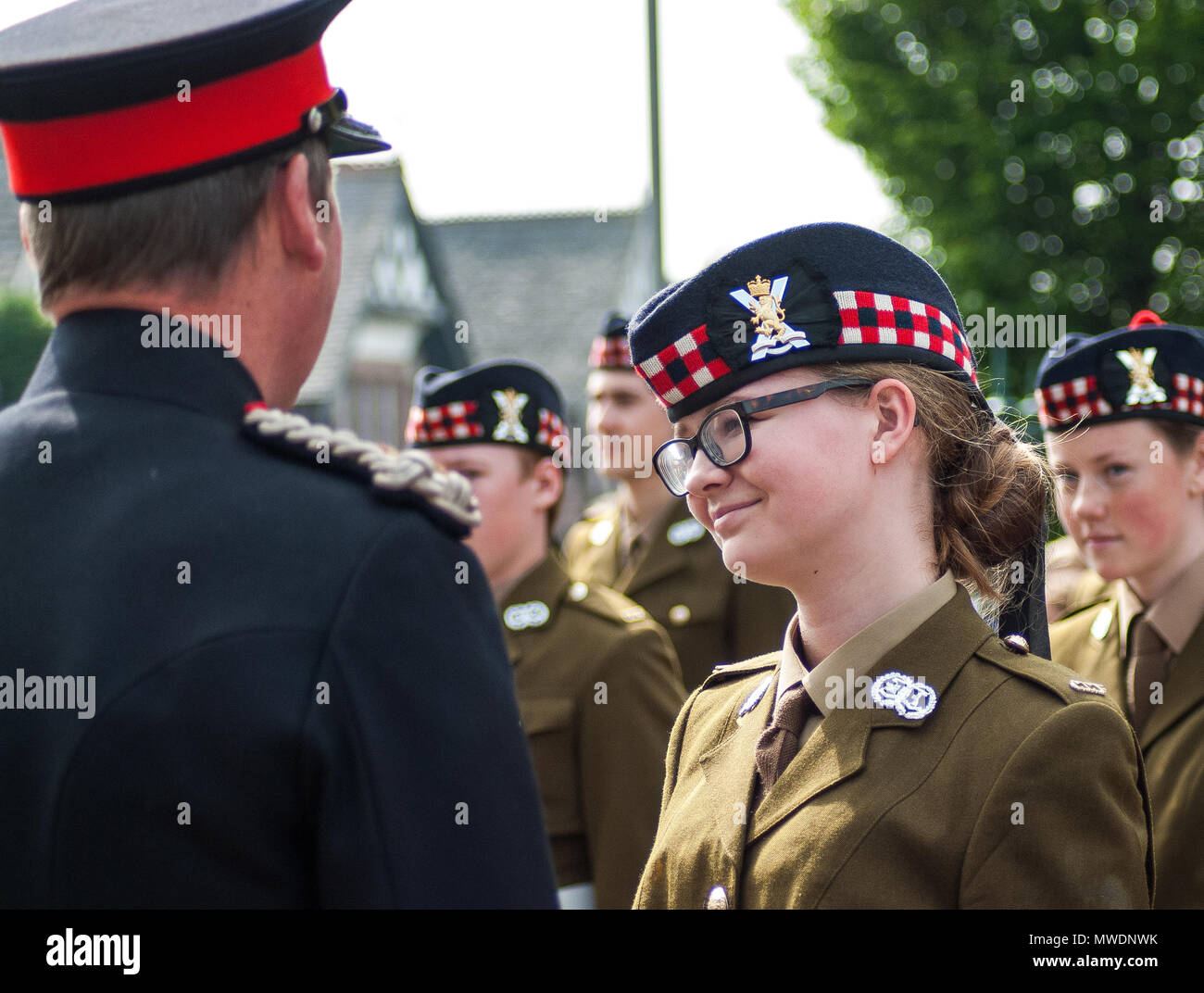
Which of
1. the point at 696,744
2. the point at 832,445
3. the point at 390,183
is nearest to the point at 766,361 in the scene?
the point at 832,445

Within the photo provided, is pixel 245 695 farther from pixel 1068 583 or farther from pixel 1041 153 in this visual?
pixel 1041 153

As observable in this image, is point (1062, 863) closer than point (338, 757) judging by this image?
No

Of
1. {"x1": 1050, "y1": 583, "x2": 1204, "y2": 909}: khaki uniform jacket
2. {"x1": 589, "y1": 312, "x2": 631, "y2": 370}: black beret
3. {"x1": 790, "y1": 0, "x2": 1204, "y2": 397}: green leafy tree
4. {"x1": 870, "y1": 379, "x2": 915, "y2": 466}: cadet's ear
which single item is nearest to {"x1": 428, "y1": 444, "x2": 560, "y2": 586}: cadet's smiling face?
{"x1": 589, "y1": 312, "x2": 631, "y2": 370}: black beret

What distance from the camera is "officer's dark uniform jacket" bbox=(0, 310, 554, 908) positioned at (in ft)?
4.21

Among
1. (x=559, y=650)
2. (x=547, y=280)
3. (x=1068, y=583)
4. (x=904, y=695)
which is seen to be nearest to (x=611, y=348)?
(x=559, y=650)

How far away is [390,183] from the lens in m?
26.4

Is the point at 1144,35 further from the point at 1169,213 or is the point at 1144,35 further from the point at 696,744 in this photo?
the point at 696,744

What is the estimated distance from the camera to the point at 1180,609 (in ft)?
12.2

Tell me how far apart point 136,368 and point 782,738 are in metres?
1.22

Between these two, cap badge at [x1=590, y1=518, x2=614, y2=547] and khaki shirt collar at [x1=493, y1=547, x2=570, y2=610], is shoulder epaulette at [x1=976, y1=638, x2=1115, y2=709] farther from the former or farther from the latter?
cap badge at [x1=590, y1=518, x2=614, y2=547]

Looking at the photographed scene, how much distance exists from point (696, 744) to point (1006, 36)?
17.7 m

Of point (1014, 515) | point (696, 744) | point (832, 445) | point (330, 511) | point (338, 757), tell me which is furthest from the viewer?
point (696, 744)

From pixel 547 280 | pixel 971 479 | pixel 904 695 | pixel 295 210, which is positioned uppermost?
pixel 547 280

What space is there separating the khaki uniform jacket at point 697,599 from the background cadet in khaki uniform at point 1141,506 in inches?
48.5
